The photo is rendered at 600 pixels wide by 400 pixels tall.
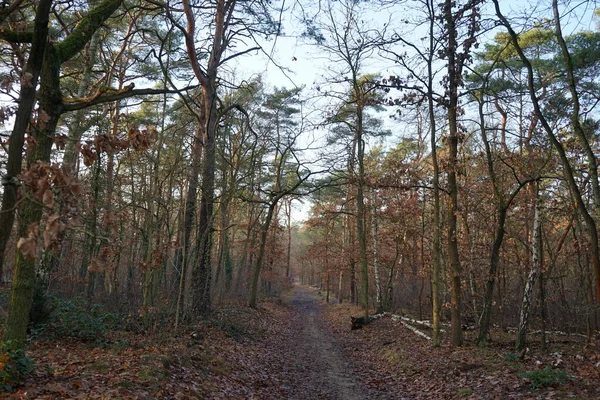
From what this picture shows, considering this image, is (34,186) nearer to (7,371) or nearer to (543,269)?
(7,371)

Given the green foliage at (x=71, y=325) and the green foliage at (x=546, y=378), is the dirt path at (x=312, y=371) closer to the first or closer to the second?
the green foliage at (x=546, y=378)

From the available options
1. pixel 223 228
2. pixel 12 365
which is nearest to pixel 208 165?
pixel 223 228

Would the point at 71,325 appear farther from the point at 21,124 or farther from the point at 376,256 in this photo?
the point at 376,256

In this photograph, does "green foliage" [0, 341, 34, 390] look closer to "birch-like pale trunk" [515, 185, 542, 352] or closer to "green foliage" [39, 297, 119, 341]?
"green foliage" [39, 297, 119, 341]

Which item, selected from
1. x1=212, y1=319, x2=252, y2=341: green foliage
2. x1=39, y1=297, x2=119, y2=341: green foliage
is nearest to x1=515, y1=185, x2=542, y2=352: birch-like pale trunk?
x1=212, y1=319, x2=252, y2=341: green foliage

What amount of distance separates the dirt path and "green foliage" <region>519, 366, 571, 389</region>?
9.03 feet

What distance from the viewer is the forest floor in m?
5.75

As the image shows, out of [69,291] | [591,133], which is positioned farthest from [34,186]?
[69,291]

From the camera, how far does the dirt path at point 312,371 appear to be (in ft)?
25.0

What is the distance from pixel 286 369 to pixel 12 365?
237 inches

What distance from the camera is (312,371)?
964 centimetres

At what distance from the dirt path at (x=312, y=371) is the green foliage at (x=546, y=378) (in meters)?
2.75

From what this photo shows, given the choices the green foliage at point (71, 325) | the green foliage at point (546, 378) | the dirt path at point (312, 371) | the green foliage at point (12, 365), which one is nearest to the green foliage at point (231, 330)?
the dirt path at point (312, 371)

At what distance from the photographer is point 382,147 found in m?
26.8
